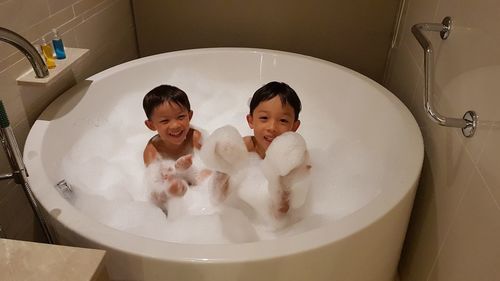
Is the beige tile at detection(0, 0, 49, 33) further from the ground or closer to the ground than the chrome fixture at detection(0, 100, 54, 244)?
further from the ground

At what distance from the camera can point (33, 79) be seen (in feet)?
4.04

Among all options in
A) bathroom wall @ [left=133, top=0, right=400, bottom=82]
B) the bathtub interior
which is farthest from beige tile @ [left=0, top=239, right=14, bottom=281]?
bathroom wall @ [left=133, top=0, right=400, bottom=82]

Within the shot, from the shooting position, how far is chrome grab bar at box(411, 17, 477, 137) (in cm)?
101

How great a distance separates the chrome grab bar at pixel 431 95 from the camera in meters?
1.01

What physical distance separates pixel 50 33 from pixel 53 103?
23cm

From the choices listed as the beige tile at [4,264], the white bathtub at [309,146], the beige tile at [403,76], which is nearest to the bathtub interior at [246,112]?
the white bathtub at [309,146]

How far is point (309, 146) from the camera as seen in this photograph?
1693 mm

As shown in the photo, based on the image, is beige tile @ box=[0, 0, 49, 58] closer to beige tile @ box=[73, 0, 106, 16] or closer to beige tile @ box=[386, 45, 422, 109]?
beige tile @ box=[73, 0, 106, 16]

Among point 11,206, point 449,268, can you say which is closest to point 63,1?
point 11,206

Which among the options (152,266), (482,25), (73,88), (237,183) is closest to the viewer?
(152,266)

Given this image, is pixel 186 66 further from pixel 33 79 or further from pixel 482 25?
pixel 482 25

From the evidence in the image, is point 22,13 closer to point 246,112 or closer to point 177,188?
point 177,188

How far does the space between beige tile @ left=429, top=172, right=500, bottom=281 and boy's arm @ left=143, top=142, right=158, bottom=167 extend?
38.7 inches

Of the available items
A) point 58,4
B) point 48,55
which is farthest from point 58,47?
point 58,4
